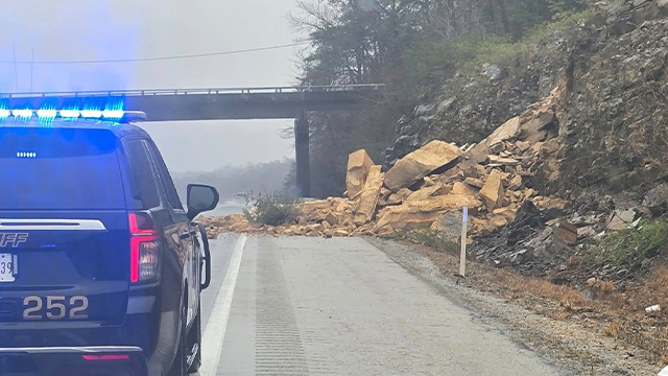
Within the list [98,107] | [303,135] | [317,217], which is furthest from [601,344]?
[303,135]

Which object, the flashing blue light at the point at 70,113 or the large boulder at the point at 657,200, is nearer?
the flashing blue light at the point at 70,113

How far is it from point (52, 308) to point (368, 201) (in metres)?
23.3

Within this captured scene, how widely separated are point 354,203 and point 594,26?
9.85 m

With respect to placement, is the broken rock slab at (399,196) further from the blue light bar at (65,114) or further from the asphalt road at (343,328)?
the blue light bar at (65,114)

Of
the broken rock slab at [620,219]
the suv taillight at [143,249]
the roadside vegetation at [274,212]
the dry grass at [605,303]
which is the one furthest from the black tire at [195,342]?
the roadside vegetation at [274,212]

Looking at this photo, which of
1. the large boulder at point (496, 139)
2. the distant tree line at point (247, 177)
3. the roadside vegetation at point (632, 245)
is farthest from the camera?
the distant tree line at point (247, 177)

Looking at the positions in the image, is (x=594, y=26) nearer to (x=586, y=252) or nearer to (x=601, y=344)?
(x=586, y=252)

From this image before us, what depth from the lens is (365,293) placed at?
42.9 ft

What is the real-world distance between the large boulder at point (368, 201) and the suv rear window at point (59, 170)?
870 inches

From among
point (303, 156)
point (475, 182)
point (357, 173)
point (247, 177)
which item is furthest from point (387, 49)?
point (475, 182)

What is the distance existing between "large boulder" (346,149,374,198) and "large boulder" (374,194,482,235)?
662cm

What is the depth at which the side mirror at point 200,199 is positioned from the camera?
7258 mm

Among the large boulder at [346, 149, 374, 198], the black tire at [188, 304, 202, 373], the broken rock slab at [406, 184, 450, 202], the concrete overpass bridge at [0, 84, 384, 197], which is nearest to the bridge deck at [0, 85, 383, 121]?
the concrete overpass bridge at [0, 84, 384, 197]

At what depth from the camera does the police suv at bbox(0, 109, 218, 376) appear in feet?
15.3
